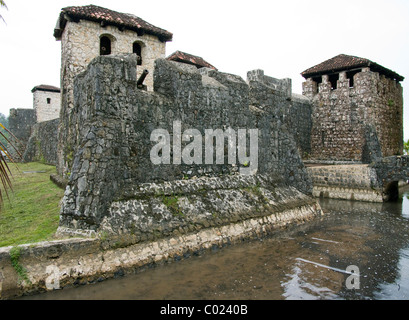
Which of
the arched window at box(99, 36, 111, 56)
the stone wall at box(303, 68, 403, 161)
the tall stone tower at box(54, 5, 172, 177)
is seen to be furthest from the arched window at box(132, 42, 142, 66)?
the stone wall at box(303, 68, 403, 161)

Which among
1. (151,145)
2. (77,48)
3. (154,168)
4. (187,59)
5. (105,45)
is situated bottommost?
(154,168)

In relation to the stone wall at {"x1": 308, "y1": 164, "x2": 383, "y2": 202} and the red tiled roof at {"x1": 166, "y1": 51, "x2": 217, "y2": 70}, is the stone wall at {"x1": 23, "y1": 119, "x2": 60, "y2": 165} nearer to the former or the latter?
the red tiled roof at {"x1": 166, "y1": 51, "x2": 217, "y2": 70}

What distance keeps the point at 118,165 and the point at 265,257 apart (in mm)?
3715

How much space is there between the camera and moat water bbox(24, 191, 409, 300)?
195 inches

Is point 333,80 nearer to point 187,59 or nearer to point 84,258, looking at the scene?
point 187,59

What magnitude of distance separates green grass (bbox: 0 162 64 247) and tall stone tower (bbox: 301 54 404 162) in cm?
1856

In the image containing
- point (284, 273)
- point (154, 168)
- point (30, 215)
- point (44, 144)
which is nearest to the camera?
point (284, 273)

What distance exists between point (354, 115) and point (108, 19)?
1638 centimetres

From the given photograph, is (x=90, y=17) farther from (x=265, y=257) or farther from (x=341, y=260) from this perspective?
(x=341, y=260)

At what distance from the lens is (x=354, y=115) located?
817 inches

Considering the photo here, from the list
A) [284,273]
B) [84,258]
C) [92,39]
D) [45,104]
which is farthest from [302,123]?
[45,104]

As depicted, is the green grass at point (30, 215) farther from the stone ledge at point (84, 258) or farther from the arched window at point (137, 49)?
the arched window at point (137, 49)

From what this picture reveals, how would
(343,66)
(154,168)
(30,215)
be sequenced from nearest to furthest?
(30,215)
(154,168)
(343,66)

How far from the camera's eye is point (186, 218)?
22.2ft
